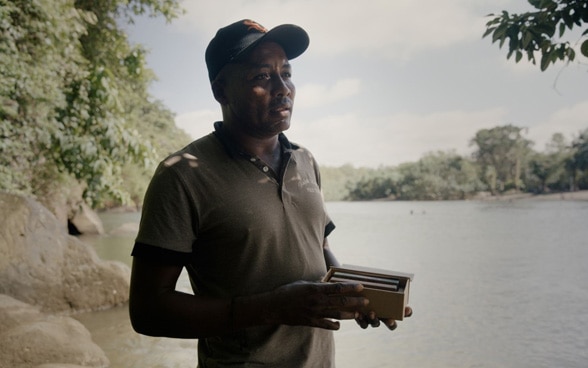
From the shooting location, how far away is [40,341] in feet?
13.8

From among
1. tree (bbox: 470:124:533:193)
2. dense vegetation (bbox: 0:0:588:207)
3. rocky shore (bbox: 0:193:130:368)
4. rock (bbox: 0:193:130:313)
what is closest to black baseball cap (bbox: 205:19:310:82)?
dense vegetation (bbox: 0:0:588:207)

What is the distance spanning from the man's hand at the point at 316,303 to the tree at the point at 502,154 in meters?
75.1

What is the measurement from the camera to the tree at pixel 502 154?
69812 mm

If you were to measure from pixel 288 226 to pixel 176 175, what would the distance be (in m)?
0.42

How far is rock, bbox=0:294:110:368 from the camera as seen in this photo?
4023mm

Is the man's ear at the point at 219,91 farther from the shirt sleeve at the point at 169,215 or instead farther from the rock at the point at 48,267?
the rock at the point at 48,267

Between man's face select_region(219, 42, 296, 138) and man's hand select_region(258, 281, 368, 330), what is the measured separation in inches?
25.4

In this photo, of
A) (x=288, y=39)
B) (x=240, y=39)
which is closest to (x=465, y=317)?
(x=288, y=39)

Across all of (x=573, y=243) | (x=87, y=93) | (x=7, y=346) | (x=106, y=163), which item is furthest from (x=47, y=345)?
(x=573, y=243)

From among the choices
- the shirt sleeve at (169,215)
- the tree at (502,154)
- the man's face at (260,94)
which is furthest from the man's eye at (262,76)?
the tree at (502,154)

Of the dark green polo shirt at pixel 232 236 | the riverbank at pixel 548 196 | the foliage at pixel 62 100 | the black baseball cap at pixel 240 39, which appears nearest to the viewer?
the dark green polo shirt at pixel 232 236

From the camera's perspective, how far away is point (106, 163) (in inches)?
256

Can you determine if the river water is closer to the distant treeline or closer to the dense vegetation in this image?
the dense vegetation

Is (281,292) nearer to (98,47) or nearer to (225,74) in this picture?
(225,74)
